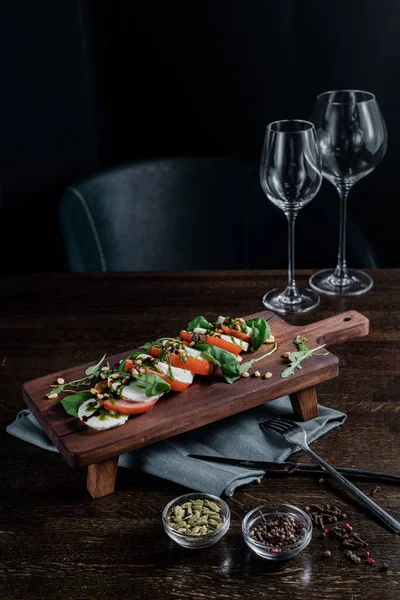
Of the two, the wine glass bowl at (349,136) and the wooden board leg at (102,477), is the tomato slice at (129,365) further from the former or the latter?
the wine glass bowl at (349,136)

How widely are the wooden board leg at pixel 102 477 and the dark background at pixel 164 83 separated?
1883mm

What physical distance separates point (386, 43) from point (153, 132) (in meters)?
0.92

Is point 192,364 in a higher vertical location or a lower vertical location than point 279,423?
higher

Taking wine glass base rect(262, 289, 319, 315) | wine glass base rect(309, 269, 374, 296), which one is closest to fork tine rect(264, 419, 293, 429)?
wine glass base rect(262, 289, 319, 315)

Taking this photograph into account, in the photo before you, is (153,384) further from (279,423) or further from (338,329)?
(338,329)

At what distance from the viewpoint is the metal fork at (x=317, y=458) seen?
1.26 meters

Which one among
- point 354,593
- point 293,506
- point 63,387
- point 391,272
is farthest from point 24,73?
point 354,593

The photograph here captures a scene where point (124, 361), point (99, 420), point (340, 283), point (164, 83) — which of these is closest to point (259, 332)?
point (124, 361)

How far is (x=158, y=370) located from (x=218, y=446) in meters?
0.18

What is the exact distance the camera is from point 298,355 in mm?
1540

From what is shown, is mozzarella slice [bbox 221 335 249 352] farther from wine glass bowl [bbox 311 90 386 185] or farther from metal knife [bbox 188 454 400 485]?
wine glass bowl [bbox 311 90 386 185]

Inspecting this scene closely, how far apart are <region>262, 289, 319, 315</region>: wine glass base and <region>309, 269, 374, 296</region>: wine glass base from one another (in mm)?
49

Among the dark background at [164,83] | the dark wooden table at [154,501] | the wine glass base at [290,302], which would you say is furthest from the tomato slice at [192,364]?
the dark background at [164,83]

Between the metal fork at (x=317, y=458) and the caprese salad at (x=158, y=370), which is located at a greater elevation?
the caprese salad at (x=158, y=370)
